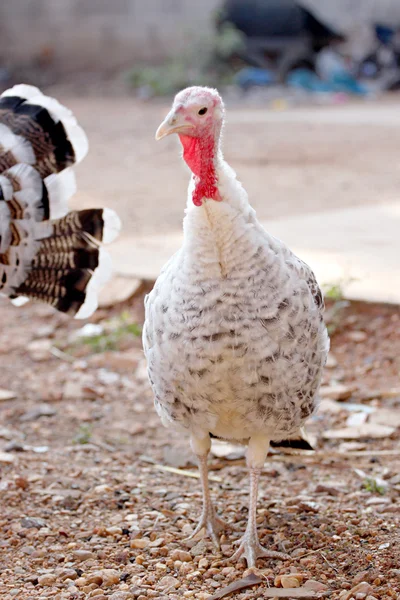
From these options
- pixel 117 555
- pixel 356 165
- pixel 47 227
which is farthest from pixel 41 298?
pixel 356 165

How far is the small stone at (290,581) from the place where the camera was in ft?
9.33

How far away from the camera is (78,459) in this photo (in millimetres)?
4109

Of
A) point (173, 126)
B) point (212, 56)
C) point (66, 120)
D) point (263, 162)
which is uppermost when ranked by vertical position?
point (173, 126)

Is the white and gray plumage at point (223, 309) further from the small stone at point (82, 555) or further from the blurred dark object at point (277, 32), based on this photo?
the blurred dark object at point (277, 32)

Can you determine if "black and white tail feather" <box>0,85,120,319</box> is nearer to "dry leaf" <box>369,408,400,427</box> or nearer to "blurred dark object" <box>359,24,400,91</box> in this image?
"dry leaf" <box>369,408,400,427</box>

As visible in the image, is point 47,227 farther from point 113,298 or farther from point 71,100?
point 71,100

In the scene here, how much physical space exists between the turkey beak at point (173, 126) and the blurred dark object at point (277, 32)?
15.8 meters

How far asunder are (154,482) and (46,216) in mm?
1299

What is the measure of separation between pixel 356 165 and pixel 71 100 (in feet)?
26.8

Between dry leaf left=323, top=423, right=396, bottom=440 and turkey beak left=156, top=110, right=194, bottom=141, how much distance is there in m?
2.13

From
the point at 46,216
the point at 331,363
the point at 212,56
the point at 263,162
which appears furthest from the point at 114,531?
the point at 212,56

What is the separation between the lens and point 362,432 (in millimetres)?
4320

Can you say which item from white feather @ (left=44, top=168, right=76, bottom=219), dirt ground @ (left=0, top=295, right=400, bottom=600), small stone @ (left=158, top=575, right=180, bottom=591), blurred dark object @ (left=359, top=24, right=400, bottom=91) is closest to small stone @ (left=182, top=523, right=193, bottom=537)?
dirt ground @ (left=0, top=295, right=400, bottom=600)

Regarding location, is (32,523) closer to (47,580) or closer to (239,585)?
(47,580)
